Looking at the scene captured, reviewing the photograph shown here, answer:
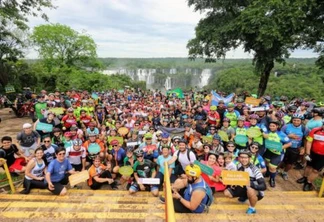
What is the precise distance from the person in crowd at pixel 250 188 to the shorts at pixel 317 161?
213 centimetres

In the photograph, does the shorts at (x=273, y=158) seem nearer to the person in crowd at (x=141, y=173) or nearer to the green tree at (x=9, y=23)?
the person in crowd at (x=141, y=173)

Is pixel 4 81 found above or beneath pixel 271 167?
above

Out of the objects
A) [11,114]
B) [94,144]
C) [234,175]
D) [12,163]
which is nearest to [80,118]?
[94,144]

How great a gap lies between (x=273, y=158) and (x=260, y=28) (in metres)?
9.03

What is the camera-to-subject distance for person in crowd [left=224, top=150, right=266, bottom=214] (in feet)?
15.5

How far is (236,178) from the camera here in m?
4.73

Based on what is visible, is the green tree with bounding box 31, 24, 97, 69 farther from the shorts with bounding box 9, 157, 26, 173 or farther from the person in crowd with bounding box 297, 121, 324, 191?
the person in crowd with bounding box 297, 121, 324, 191

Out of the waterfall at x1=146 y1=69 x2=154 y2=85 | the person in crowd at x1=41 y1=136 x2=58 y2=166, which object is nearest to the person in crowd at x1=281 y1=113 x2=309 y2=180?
the person in crowd at x1=41 y1=136 x2=58 y2=166

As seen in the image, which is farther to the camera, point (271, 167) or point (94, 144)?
Answer: point (94, 144)

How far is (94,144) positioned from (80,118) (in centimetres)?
256

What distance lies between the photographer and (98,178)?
19.9 feet

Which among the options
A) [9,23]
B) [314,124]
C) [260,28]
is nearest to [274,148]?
[314,124]

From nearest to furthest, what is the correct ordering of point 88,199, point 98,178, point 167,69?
1. point 88,199
2. point 98,178
3. point 167,69

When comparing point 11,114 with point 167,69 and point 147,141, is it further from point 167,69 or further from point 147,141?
point 167,69
